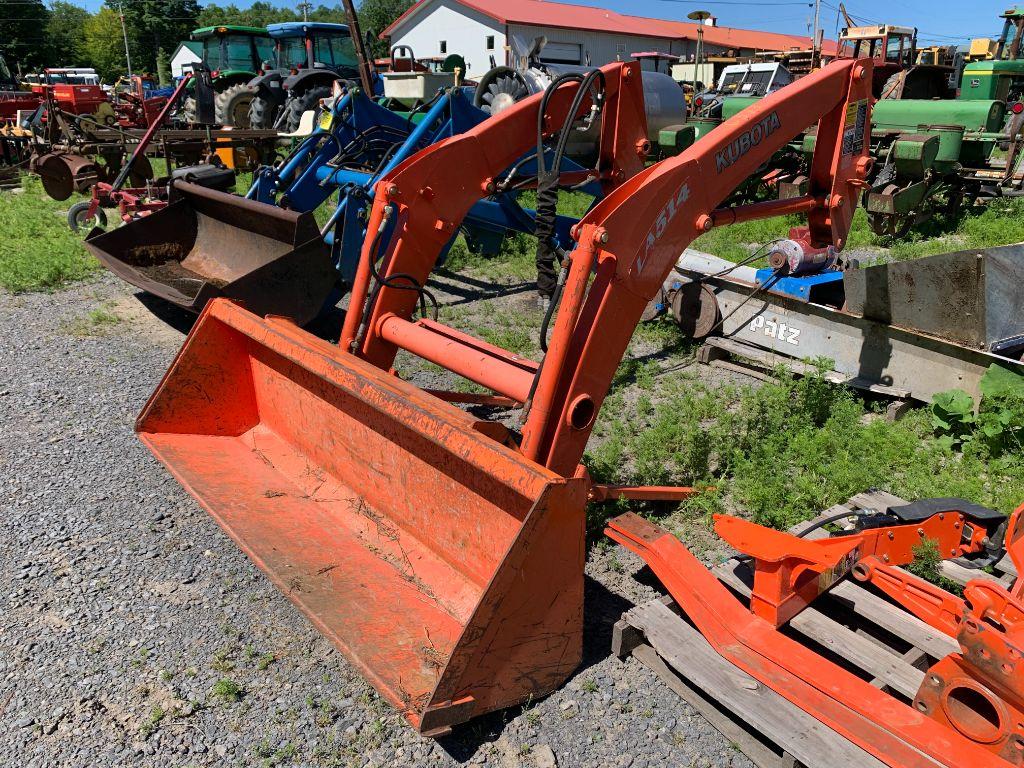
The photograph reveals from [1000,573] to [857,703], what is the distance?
133 centimetres

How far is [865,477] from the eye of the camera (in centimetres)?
405

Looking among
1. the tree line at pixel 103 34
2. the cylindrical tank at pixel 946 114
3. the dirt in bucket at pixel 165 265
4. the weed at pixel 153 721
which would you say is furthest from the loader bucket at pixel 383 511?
the tree line at pixel 103 34

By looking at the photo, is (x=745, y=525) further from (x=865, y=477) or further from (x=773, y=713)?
(x=865, y=477)

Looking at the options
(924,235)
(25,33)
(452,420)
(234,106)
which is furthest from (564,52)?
(25,33)

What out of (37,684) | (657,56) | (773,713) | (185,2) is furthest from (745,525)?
(185,2)

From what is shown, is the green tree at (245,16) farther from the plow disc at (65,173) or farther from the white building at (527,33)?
the plow disc at (65,173)

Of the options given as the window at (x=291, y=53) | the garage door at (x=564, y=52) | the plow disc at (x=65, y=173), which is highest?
the garage door at (x=564, y=52)

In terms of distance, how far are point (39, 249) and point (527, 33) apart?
32728 mm

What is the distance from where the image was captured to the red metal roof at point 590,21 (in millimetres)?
38031

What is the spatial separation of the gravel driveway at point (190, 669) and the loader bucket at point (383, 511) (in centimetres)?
24

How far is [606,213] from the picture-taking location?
285cm

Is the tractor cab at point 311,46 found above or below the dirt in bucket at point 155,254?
above

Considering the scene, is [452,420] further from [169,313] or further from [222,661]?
[169,313]

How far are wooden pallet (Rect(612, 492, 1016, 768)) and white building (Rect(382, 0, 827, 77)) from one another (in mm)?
33508
